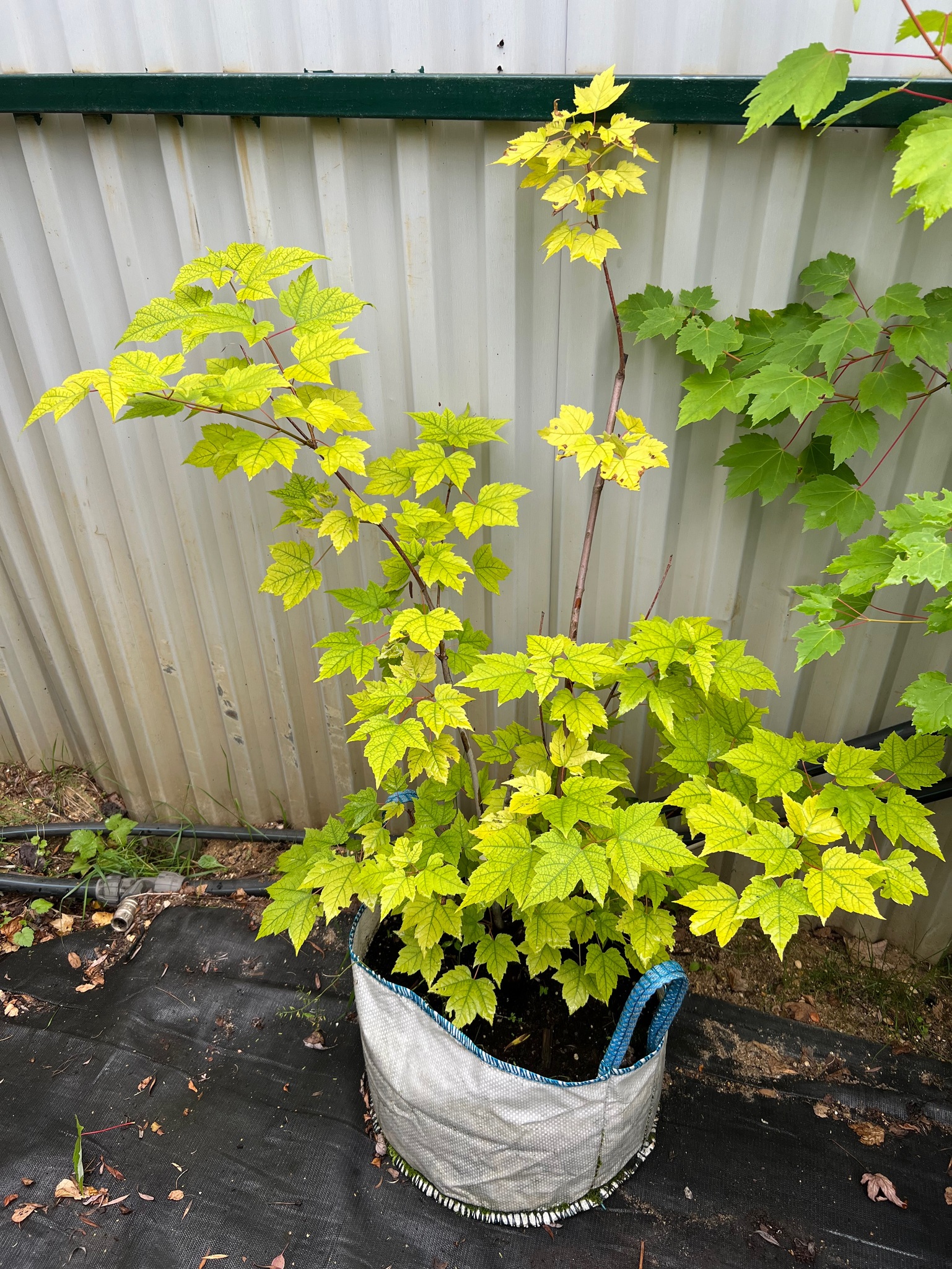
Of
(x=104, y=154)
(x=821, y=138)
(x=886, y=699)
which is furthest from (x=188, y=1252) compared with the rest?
(x=821, y=138)

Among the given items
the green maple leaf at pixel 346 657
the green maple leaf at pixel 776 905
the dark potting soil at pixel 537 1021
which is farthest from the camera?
the dark potting soil at pixel 537 1021

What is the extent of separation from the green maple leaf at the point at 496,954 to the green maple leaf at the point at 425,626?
2.48 feet

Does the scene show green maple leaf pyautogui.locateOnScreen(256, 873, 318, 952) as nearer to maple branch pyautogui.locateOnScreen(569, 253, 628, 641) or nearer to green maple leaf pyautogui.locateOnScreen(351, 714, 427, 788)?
green maple leaf pyautogui.locateOnScreen(351, 714, 427, 788)

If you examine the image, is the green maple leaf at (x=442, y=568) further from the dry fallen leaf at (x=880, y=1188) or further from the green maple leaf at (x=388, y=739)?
the dry fallen leaf at (x=880, y=1188)

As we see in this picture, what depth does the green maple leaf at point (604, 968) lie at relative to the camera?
5.87 ft

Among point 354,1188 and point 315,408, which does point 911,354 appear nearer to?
point 315,408

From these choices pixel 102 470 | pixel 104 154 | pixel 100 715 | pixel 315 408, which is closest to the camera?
pixel 315 408

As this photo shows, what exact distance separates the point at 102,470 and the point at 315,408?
123 cm

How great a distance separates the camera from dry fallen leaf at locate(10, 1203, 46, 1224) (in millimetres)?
1861

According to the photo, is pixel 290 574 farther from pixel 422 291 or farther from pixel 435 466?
pixel 422 291

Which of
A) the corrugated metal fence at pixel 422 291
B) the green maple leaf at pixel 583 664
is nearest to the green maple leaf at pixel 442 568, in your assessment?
the green maple leaf at pixel 583 664

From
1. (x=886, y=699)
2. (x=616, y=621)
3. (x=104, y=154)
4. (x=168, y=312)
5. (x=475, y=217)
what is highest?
(x=104, y=154)

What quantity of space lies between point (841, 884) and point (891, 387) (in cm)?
104

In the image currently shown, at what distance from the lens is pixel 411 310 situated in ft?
6.22
